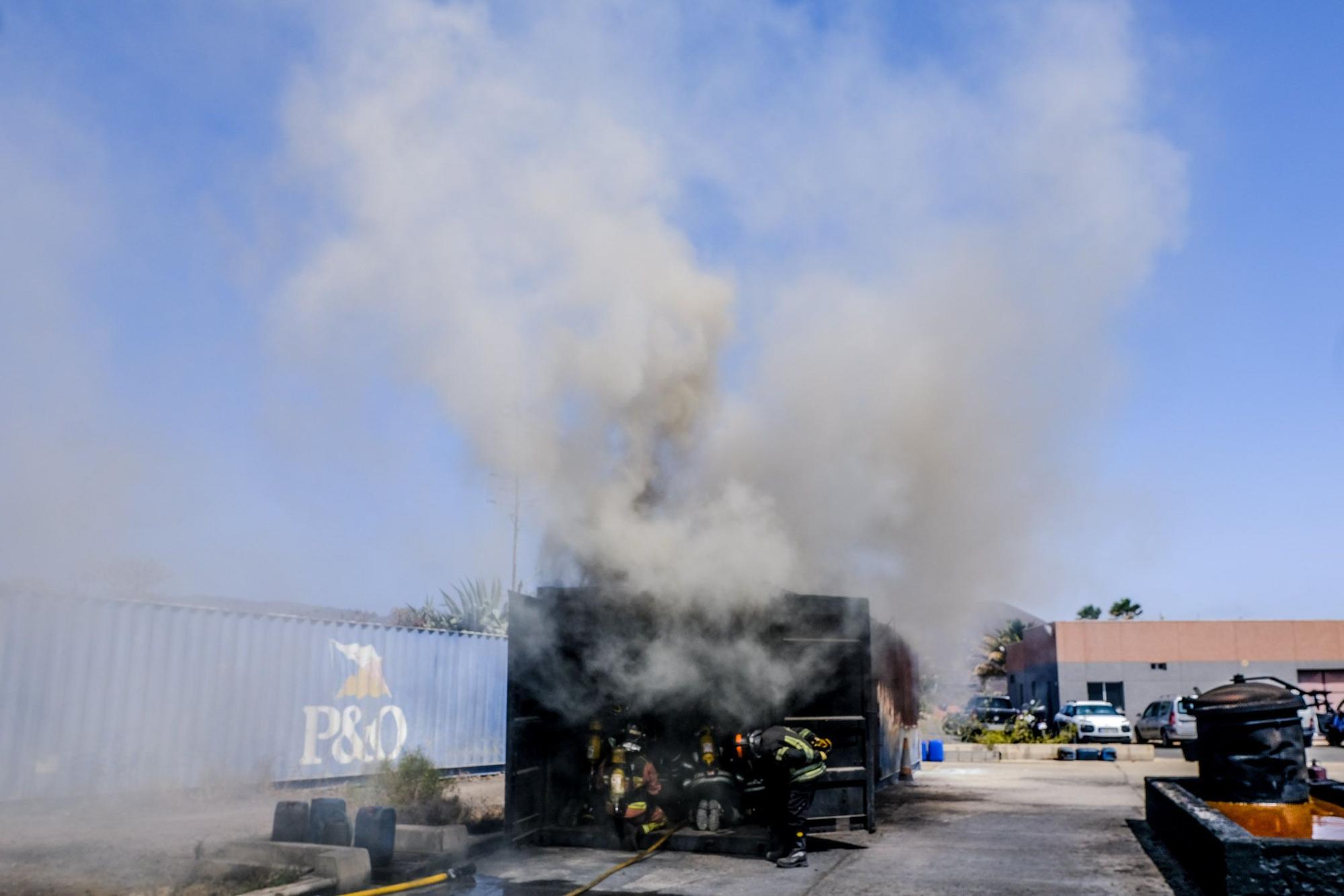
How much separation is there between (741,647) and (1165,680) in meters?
33.8

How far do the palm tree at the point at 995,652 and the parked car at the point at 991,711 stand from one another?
14474 mm

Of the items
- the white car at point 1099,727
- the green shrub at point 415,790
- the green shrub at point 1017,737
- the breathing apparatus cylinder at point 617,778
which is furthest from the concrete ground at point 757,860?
the white car at point 1099,727

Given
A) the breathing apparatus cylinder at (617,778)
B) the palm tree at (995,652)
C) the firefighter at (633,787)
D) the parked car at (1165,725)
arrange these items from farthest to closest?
1. the palm tree at (995,652)
2. the parked car at (1165,725)
3. the breathing apparatus cylinder at (617,778)
4. the firefighter at (633,787)

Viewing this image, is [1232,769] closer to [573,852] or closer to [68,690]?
[573,852]

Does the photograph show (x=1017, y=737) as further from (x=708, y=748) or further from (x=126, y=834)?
(x=126, y=834)

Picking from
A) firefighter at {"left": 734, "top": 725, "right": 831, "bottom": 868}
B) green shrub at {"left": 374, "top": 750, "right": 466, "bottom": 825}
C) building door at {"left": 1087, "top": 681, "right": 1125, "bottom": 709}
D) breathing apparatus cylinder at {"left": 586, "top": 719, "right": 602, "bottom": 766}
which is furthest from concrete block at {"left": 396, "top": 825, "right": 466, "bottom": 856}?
building door at {"left": 1087, "top": 681, "right": 1125, "bottom": 709}

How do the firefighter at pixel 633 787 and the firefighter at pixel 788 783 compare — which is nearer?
the firefighter at pixel 788 783

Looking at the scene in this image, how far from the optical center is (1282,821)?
7906mm

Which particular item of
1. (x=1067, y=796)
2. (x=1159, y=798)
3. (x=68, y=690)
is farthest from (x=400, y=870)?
(x=1067, y=796)

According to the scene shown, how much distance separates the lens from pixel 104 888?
24.0ft

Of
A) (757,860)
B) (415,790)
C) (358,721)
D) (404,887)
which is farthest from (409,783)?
(757,860)

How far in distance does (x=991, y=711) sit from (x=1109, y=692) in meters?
6.31

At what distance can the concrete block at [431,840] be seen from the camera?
9008 mm

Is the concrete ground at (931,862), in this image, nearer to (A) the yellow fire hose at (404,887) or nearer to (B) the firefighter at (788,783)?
(B) the firefighter at (788,783)
